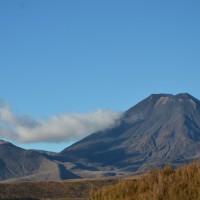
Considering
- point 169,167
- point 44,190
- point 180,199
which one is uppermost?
point 44,190

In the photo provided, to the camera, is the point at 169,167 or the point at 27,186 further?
the point at 27,186

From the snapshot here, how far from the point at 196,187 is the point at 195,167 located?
1.88m

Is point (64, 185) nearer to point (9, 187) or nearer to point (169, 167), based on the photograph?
point (9, 187)

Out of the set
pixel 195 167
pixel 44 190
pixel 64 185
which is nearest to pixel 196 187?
pixel 195 167

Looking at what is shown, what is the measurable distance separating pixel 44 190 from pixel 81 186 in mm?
6424

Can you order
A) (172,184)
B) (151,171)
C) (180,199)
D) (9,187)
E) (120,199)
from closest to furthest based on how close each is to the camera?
1. (180,199)
2. (172,184)
3. (120,199)
4. (151,171)
5. (9,187)

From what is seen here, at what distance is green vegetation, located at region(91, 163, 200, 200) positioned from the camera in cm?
1446

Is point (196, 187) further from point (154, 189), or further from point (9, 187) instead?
point (9, 187)

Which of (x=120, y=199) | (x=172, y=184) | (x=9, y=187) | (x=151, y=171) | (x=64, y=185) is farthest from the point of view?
(x=64, y=185)

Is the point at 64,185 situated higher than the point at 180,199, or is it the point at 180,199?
the point at 64,185

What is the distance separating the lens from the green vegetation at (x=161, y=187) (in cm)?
1446

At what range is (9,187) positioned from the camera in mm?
87750

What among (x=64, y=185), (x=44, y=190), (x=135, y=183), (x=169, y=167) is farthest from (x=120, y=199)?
(x=64, y=185)

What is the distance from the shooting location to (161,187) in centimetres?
1499
